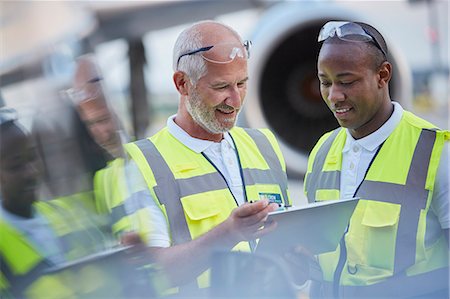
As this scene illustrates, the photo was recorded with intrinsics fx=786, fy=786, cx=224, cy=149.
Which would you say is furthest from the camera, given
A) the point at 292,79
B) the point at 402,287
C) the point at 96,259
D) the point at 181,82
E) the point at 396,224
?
the point at 292,79

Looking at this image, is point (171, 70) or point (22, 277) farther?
point (171, 70)

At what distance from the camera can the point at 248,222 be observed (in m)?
1.39

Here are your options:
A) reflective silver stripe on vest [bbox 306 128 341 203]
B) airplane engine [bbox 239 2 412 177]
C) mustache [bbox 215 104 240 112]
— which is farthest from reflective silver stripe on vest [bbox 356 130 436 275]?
airplane engine [bbox 239 2 412 177]

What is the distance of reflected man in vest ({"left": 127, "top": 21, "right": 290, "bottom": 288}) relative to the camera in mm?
1675

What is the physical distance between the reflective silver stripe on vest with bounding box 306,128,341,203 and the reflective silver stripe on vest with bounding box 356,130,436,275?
0.10 metres

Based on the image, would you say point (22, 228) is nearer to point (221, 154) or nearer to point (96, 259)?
point (96, 259)

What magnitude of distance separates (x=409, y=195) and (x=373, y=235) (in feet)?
0.37

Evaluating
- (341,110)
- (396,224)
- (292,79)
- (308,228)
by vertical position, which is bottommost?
(292,79)

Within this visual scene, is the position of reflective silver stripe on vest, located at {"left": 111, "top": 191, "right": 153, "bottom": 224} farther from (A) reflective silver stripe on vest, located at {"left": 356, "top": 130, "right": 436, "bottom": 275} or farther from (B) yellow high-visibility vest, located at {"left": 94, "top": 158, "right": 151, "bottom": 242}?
(A) reflective silver stripe on vest, located at {"left": 356, "top": 130, "right": 436, "bottom": 275}

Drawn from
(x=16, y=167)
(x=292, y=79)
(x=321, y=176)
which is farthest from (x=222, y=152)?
(x=292, y=79)

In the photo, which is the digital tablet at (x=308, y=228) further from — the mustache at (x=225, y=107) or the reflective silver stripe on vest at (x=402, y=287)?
the mustache at (x=225, y=107)

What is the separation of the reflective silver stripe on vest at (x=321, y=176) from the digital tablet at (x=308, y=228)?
242mm

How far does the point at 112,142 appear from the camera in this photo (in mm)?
1269

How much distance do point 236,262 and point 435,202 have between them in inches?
25.6
